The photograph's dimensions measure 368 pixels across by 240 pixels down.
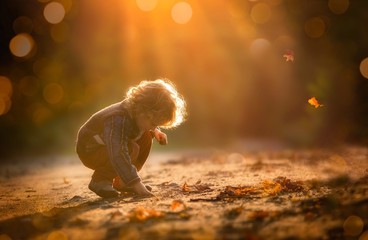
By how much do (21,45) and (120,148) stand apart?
43.1 feet

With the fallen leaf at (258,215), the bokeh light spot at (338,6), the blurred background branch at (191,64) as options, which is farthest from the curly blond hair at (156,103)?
the bokeh light spot at (338,6)

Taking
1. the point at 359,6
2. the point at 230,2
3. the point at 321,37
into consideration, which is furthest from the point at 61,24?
the point at 359,6

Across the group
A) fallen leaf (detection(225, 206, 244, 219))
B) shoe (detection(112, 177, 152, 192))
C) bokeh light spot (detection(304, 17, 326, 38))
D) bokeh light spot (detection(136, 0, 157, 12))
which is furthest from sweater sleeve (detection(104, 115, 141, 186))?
bokeh light spot (detection(136, 0, 157, 12))

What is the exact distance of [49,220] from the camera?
2.93 metres

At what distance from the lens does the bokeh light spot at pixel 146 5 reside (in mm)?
16609

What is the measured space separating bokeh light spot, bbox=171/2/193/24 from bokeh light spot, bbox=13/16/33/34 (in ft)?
17.1

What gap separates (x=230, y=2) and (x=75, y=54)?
6.08 meters

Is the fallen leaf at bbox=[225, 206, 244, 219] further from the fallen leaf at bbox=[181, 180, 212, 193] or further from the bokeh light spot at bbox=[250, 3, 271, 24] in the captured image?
the bokeh light spot at bbox=[250, 3, 271, 24]

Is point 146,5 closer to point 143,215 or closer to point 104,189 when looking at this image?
point 104,189

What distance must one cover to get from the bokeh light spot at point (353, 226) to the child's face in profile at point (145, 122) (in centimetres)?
183

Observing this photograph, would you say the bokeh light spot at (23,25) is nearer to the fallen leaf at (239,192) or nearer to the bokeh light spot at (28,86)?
the bokeh light spot at (28,86)

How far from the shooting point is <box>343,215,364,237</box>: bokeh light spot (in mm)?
2241

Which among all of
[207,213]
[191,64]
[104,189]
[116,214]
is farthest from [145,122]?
[191,64]

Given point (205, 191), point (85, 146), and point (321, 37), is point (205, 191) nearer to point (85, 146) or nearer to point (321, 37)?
point (85, 146)
